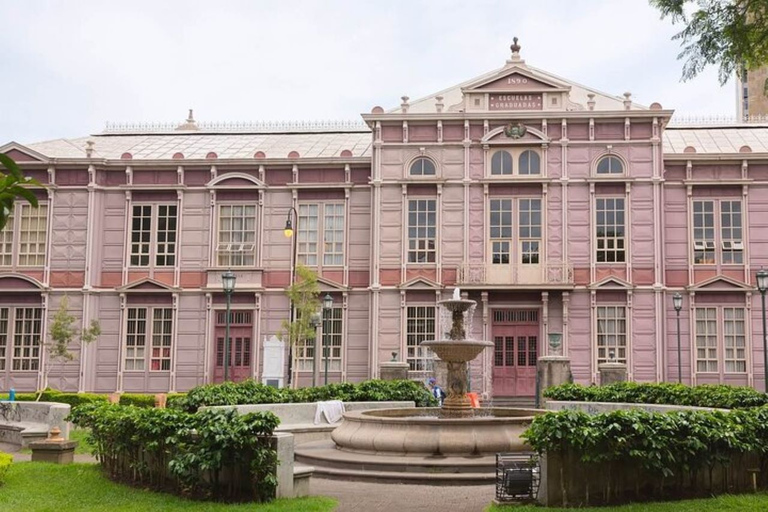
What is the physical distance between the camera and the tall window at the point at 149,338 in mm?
37500

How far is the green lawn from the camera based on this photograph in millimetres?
12141

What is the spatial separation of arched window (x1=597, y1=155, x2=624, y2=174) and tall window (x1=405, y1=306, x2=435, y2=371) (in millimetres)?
8500

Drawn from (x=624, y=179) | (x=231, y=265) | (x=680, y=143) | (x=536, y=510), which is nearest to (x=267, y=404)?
(x=536, y=510)

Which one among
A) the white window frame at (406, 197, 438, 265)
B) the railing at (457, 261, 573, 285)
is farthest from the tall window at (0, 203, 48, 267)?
the railing at (457, 261, 573, 285)

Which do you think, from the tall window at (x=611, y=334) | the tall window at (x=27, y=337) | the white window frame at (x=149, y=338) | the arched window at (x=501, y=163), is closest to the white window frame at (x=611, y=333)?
the tall window at (x=611, y=334)

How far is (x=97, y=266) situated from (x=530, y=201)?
17731mm

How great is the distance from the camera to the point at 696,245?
3641 cm

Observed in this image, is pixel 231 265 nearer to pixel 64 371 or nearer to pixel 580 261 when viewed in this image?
pixel 64 371

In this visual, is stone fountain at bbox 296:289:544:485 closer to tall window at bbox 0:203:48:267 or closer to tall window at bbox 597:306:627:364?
tall window at bbox 597:306:627:364

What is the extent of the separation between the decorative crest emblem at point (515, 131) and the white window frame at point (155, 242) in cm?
1380

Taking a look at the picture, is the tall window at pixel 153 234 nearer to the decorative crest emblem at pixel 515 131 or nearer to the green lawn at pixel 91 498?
the decorative crest emblem at pixel 515 131

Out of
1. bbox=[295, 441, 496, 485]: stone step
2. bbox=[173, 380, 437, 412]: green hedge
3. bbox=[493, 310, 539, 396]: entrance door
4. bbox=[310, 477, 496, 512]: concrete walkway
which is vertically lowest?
bbox=[310, 477, 496, 512]: concrete walkway

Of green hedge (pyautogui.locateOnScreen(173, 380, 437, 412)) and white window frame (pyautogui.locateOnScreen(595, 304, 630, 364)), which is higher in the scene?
white window frame (pyautogui.locateOnScreen(595, 304, 630, 364))

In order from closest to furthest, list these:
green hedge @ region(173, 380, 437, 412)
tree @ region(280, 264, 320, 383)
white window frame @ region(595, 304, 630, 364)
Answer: green hedge @ region(173, 380, 437, 412), tree @ region(280, 264, 320, 383), white window frame @ region(595, 304, 630, 364)
